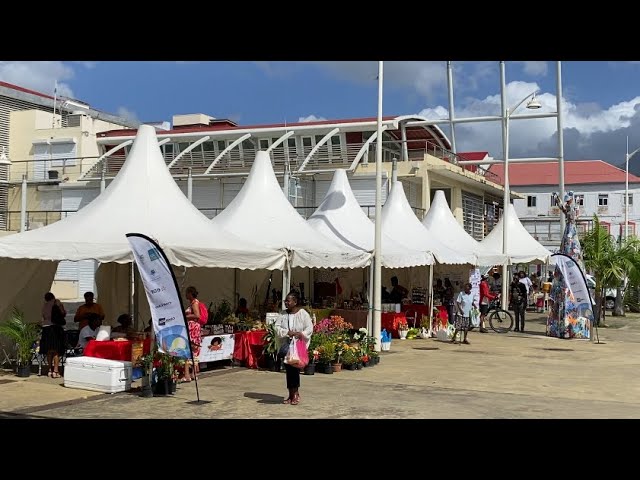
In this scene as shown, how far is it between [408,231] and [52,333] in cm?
1139

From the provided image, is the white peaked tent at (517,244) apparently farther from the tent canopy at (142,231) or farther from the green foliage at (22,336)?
the green foliage at (22,336)

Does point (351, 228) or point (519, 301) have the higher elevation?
point (351, 228)

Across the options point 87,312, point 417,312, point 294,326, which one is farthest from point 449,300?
point 294,326

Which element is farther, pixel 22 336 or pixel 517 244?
pixel 517 244

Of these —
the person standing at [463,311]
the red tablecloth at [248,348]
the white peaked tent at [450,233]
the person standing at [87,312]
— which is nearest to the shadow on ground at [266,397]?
the red tablecloth at [248,348]

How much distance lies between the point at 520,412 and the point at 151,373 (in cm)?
523

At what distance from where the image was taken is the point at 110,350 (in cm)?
1230

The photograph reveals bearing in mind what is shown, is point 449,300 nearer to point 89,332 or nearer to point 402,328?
point 402,328
